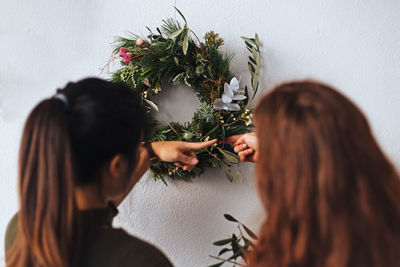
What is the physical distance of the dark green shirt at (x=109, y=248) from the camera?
22.0 inches

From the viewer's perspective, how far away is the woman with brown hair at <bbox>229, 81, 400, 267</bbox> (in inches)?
18.6

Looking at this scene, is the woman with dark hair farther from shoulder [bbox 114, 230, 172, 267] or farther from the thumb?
the thumb

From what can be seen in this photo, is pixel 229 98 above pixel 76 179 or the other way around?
above

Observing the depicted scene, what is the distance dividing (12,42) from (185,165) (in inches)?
28.8

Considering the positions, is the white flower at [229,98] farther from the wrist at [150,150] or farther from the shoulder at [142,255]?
the shoulder at [142,255]

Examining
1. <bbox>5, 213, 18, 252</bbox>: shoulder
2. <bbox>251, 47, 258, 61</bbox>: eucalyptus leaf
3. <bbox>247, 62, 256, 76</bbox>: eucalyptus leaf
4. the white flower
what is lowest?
<bbox>5, 213, 18, 252</bbox>: shoulder

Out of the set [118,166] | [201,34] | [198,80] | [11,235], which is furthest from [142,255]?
[201,34]

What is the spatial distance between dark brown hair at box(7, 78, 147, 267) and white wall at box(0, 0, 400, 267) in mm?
465

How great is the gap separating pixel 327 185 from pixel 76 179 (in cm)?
42

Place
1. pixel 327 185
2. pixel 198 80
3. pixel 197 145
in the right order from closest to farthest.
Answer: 1. pixel 327 185
2. pixel 197 145
3. pixel 198 80

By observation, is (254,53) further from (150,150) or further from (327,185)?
(327,185)

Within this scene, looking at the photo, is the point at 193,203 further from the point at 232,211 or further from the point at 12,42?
the point at 12,42

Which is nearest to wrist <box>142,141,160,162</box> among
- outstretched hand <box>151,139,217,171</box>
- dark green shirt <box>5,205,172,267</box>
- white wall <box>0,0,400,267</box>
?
outstretched hand <box>151,139,217,171</box>

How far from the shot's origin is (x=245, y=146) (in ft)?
2.87
